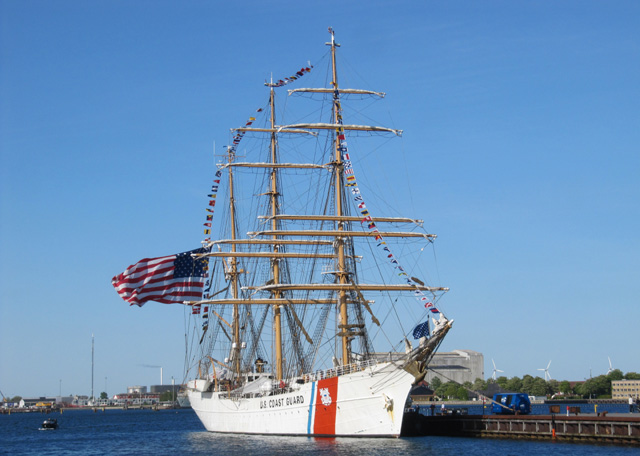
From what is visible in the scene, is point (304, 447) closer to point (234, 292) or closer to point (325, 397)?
point (325, 397)

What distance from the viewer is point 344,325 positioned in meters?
65.4

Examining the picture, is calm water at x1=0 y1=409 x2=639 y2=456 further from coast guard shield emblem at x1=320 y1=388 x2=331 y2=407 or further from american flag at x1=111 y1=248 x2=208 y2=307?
american flag at x1=111 y1=248 x2=208 y2=307

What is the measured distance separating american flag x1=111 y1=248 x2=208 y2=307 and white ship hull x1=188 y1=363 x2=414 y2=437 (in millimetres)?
11691

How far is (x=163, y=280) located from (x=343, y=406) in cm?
2181

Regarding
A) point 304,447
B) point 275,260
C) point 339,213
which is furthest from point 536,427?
point 275,260

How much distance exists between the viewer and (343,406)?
61438 millimetres

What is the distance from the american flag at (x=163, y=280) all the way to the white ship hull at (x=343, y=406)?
11.7 m

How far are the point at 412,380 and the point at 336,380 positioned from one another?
18.1 feet

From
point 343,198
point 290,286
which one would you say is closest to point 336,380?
point 290,286

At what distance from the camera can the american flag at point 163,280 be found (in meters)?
72.7

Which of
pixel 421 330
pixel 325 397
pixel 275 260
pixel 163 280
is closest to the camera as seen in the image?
pixel 421 330

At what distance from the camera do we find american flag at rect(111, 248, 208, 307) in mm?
72688

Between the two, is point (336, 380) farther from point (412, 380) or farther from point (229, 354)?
point (229, 354)

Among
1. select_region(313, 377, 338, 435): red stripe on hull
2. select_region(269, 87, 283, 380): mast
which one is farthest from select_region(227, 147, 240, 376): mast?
select_region(313, 377, 338, 435): red stripe on hull
